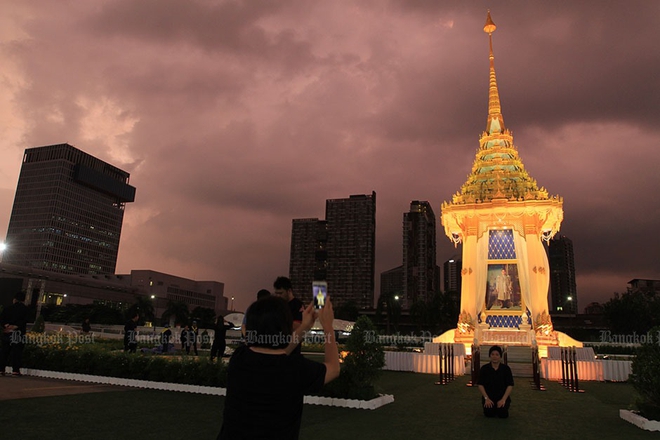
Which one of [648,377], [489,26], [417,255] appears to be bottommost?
[648,377]

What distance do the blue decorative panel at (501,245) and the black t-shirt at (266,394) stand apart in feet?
85.6

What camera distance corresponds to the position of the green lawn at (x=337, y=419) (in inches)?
285

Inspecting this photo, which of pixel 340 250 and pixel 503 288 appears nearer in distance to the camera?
pixel 503 288

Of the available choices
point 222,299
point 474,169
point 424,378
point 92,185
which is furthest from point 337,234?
point 424,378

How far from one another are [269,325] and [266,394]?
43cm

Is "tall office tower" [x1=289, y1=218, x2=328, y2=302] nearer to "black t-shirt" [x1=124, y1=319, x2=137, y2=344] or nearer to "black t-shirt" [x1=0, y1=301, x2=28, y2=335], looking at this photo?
"black t-shirt" [x1=124, y1=319, x2=137, y2=344]

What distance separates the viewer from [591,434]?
25.7ft

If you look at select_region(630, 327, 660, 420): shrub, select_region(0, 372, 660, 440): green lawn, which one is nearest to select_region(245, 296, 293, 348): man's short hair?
select_region(0, 372, 660, 440): green lawn

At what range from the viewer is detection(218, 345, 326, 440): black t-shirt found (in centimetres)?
283

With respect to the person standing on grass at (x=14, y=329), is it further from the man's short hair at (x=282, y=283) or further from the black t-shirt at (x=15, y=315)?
the man's short hair at (x=282, y=283)

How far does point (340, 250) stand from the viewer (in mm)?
168625

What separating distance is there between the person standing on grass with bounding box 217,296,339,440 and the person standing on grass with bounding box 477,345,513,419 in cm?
671

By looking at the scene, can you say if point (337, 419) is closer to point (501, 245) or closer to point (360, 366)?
Result: point (360, 366)

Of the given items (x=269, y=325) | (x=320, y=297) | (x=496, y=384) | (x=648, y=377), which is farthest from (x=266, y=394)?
(x=648, y=377)
